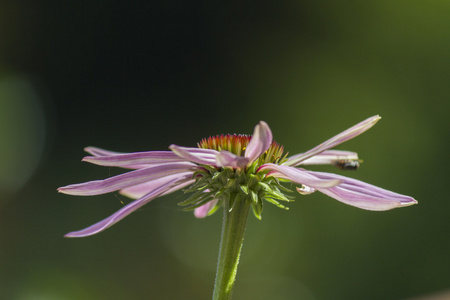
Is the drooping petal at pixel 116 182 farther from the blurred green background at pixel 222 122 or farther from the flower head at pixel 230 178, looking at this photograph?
the blurred green background at pixel 222 122

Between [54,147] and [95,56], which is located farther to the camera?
[95,56]

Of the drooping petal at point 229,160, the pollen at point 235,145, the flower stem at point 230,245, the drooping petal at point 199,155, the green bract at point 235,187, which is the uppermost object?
the pollen at point 235,145

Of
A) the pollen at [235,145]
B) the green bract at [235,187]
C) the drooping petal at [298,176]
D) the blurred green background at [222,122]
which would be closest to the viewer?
the drooping petal at [298,176]

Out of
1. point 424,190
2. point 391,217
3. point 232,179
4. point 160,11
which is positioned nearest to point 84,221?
point 160,11

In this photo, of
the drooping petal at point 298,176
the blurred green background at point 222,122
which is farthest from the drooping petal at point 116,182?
the blurred green background at point 222,122

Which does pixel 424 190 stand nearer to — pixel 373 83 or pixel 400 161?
pixel 400 161

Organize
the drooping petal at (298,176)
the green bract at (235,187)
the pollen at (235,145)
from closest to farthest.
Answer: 1. the drooping petal at (298,176)
2. the green bract at (235,187)
3. the pollen at (235,145)

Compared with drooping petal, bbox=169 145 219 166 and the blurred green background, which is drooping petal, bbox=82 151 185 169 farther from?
the blurred green background
